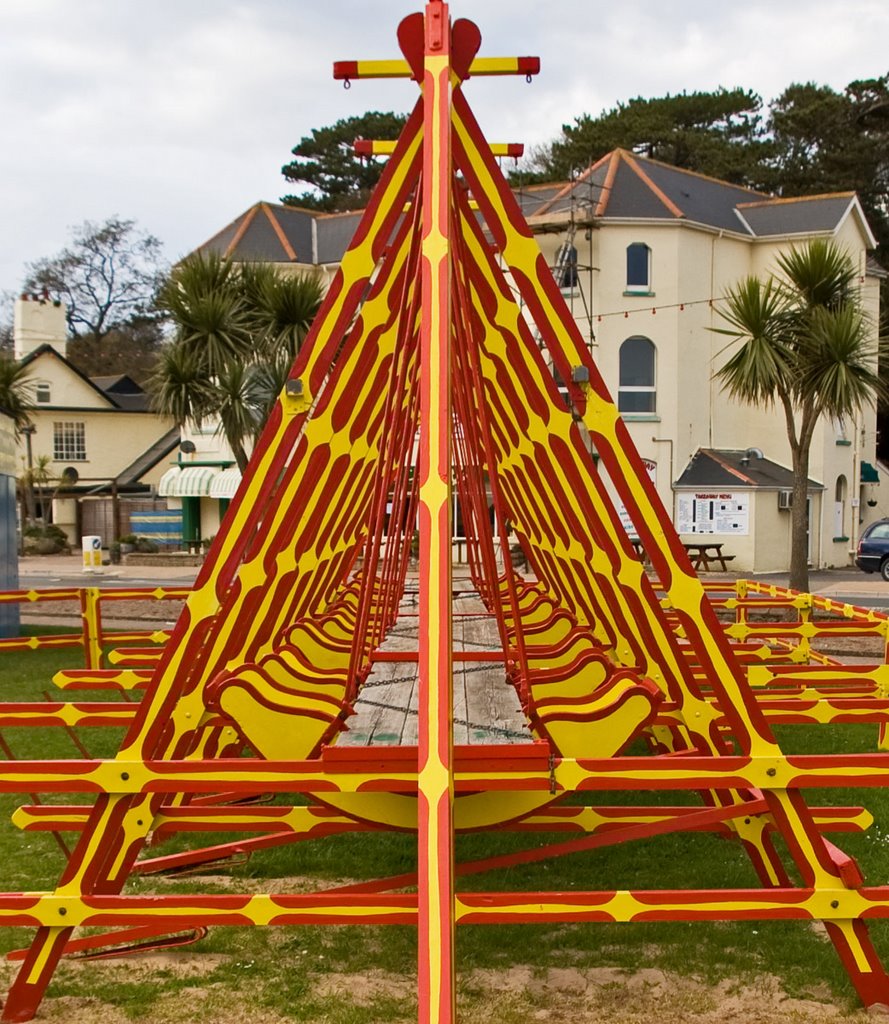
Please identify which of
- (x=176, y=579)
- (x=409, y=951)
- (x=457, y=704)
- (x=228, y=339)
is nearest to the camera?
(x=409, y=951)

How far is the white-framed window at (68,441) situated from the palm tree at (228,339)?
2914 centimetres

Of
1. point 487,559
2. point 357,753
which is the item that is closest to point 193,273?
point 487,559

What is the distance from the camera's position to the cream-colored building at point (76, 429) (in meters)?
42.7

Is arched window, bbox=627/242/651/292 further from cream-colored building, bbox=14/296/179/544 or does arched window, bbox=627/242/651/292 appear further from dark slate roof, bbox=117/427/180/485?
cream-colored building, bbox=14/296/179/544

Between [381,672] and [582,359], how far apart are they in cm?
273

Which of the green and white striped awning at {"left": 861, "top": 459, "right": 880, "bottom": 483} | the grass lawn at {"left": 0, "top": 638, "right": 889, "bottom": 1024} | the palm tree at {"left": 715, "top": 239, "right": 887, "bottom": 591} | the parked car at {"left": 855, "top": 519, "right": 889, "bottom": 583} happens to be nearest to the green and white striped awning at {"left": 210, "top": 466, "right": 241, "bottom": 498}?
the parked car at {"left": 855, "top": 519, "right": 889, "bottom": 583}

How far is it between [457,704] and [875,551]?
966 inches

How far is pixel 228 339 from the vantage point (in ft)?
56.0

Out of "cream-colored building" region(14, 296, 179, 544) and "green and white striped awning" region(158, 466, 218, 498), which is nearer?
"green and white striped awning" region(158, 466, 218, 498)

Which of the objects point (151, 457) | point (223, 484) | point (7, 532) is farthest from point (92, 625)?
point (151, 457)

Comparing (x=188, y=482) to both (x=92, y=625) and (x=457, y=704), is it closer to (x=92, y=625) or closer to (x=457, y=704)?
(x=92, y=625)

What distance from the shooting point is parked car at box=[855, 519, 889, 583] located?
89.5 feet

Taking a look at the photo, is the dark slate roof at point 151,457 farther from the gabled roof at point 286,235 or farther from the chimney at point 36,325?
the gabled roof at point 286,235

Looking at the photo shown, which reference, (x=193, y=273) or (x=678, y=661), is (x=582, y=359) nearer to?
(x=678, y=661)
